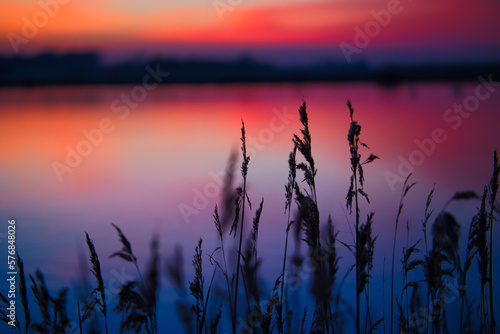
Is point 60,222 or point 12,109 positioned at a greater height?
point 12,109

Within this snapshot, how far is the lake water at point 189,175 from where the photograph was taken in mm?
5672

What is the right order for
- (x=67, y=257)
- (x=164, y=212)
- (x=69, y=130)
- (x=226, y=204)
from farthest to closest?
(x=69, y=130) → (x=164, y=212) → (x=67, y=257) → (x=226, y=204)

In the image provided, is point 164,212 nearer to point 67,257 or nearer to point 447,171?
point 67,257

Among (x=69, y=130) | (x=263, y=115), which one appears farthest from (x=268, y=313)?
(x=263, y=115)

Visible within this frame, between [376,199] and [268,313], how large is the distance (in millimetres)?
4940

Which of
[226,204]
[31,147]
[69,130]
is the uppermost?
[69,130]

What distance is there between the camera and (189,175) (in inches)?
374

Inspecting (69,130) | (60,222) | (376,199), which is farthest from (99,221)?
(69,130)

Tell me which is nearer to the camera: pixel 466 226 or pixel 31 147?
pixel 466 226

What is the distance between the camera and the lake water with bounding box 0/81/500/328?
5672 millimetres

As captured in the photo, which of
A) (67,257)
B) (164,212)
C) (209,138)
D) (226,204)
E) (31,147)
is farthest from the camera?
(209,138)

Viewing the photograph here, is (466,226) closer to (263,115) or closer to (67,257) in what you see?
(67,257)

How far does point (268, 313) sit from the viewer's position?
90.7 inches

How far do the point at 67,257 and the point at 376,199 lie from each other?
3396 millimetres
